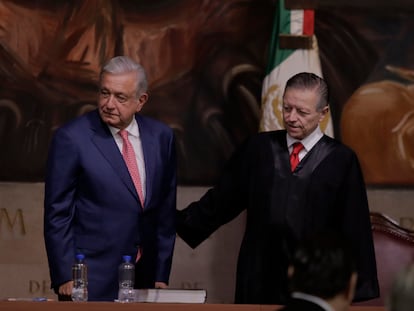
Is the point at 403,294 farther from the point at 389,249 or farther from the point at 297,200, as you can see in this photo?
the point at 389,249

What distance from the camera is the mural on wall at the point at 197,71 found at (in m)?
8.54

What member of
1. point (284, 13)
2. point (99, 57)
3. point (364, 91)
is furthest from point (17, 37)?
point (364, 91)

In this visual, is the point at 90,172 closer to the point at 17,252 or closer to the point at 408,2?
the point at 17,252

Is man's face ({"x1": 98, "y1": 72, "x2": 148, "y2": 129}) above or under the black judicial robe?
above

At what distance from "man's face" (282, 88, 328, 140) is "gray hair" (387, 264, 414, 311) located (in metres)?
2.73

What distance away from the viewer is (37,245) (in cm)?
860

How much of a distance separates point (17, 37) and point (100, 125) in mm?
2318

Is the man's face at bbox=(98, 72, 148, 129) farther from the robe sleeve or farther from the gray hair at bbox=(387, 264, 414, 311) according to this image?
the gray hair at bbox=(387, 264, 414, 311)

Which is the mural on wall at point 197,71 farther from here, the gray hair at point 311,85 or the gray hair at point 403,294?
the gray hair at point 403,294

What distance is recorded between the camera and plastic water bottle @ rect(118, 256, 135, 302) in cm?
601

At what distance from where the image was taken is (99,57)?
8.55m

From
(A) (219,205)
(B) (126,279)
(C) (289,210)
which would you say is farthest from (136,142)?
(C) (289,210)

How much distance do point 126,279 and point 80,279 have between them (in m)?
0.22

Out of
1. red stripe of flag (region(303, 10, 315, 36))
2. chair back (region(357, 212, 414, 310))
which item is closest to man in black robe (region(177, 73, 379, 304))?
chair back (region(357, 212, 414, 310))
